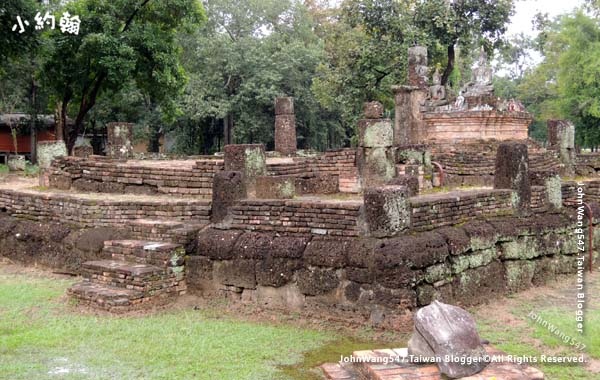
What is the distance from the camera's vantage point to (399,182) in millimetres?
9266

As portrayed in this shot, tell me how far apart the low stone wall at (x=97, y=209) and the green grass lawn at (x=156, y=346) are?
187cm

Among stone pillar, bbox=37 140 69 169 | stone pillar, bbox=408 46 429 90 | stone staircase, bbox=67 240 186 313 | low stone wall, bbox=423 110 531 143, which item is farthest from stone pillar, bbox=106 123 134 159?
stone pillar, bbox=408 46 429 90

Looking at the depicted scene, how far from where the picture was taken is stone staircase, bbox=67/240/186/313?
7887mm

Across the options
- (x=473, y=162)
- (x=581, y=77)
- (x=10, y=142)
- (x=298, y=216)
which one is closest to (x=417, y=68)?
(x=473, y=162)

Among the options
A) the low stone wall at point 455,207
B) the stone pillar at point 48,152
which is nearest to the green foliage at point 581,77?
the low stone wall at point 455,207

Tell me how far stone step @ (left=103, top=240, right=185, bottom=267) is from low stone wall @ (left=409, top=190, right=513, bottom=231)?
3.10m

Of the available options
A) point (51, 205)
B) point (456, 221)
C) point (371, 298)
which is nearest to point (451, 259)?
point (456, 221)

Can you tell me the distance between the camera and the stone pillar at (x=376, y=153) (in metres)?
11.3

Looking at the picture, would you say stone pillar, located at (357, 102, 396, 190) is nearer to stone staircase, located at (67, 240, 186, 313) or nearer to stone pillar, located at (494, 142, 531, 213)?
stone pillar, located at (494, 142, 531, 213)

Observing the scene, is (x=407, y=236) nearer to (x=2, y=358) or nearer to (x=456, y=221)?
(x=456, y=221)

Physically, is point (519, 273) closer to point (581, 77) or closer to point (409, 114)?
point (409, 114)

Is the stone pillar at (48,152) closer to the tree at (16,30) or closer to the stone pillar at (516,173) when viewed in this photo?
the tree at (16,30)

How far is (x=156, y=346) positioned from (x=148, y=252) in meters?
2.08

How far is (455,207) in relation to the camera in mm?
8641
